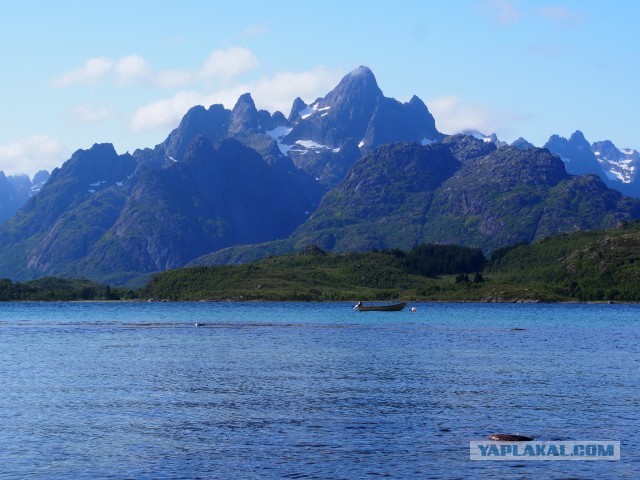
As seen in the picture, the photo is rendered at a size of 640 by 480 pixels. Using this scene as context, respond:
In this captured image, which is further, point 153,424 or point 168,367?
point 168,367

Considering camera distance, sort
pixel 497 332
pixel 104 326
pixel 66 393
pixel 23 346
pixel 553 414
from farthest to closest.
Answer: pixel 104 326 < pixel 497 332 < pixel 23 346 < pixel 66 393 < pixel 553 414

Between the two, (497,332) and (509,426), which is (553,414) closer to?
(509,426)

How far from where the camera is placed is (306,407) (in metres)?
72.0

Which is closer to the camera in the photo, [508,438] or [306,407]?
[508,438]

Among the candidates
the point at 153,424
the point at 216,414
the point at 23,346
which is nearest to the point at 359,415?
the point at 216,414

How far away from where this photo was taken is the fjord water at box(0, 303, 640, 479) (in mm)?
52031

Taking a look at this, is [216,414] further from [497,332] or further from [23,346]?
[497,332]

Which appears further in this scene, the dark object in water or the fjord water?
the dark object in water

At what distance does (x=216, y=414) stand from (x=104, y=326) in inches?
5283

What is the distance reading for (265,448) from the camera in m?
56.5

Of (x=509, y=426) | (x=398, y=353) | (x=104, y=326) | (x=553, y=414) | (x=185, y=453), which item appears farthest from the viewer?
(x=104, y=326)

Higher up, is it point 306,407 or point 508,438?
point 306,407

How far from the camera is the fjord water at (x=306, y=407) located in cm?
5203

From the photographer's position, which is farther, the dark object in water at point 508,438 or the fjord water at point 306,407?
the dark object in water at point 508,438
